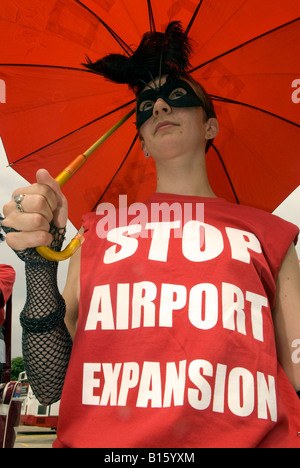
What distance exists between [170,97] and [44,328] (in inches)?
49.6

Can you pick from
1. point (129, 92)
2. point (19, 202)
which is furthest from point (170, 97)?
point (19, 202)

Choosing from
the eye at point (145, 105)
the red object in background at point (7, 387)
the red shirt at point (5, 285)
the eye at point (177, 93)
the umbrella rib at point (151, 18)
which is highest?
the umbrella rib at point (151, 18)

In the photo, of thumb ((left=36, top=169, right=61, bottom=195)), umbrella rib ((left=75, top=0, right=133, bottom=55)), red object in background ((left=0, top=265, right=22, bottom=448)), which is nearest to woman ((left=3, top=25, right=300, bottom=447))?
thumb ((left=36, top=169, right=61, bottom=195))

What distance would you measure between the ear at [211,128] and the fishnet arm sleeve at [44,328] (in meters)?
1.08

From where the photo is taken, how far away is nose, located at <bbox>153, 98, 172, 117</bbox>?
202 centimetres

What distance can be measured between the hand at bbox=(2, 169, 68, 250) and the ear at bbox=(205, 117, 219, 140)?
1101 millimetres

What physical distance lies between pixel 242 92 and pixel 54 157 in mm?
1059

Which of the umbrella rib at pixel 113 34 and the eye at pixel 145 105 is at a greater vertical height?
the umbrella rib at pixel 113 34

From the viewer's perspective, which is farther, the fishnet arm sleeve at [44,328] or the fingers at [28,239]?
the fishnet arm sleeve at [44,328]

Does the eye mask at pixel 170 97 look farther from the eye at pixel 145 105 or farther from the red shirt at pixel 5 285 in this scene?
the red shirt at pixel 5 285

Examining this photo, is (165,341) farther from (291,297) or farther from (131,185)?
(131,185)

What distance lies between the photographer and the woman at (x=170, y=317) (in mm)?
1397

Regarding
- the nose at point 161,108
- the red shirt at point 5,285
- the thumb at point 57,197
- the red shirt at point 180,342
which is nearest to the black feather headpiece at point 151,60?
the nose at point 161,108

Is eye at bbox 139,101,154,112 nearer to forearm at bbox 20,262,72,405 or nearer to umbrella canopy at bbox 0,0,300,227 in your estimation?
umbrella canopy at bbox 0,0,300,227
